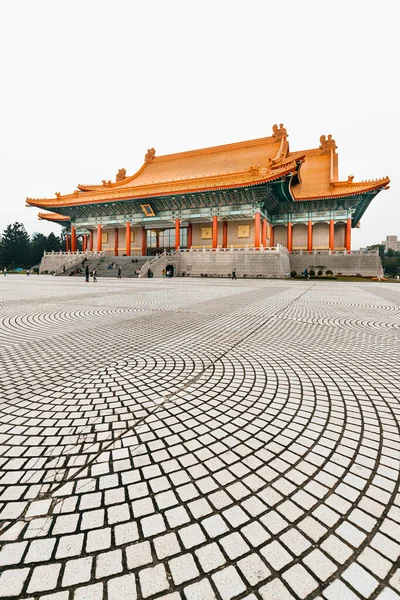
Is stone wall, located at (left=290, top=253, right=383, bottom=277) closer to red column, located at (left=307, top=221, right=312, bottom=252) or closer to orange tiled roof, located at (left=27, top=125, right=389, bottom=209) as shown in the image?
red column, located at (left=307, top=221, right=312, bottom=252)

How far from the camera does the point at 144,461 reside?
195 cm

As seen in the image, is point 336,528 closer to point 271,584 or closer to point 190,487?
point 271,584

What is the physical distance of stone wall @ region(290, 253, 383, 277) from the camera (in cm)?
3105

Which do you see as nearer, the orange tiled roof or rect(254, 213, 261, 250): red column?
rect(254, 213, 261, 250): red column

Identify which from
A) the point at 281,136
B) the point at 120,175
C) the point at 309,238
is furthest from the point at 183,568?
the point at 120,175

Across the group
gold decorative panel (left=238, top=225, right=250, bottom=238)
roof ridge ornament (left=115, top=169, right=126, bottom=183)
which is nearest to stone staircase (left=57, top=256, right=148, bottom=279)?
gold decorative panel (left=238, top=225, right=250, bottom=238)

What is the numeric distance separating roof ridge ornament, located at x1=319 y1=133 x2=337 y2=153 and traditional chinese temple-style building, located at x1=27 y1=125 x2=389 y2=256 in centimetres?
13

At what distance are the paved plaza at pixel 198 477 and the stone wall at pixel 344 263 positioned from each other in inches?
1222

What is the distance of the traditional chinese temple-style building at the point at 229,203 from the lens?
1252 inches

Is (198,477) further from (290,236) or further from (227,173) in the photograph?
(290,236)

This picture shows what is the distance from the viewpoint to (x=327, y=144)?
131ft

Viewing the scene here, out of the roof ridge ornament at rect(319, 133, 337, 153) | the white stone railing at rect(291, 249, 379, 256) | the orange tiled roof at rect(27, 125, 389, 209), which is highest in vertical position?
the roof ridge ornament at rect(319, 133, 337, 153)

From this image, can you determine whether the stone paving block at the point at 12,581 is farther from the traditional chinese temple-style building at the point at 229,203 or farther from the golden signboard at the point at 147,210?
the golden signboard at the point at 147,210

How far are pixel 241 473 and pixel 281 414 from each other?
89 centimetres
